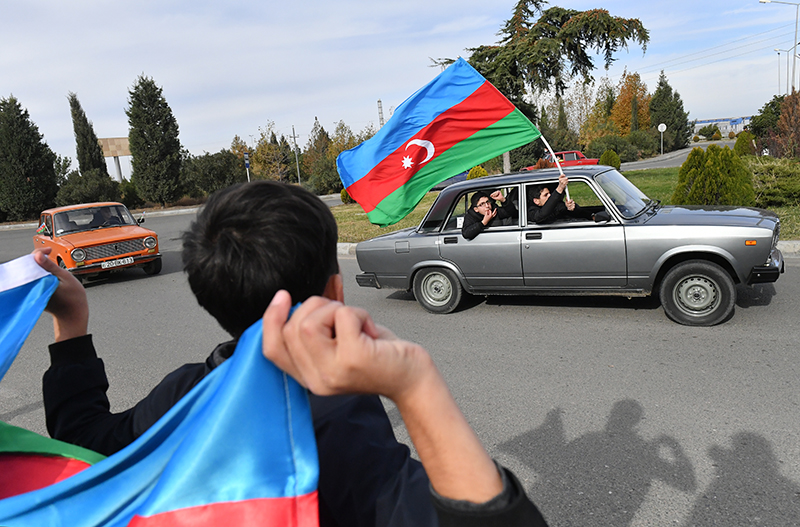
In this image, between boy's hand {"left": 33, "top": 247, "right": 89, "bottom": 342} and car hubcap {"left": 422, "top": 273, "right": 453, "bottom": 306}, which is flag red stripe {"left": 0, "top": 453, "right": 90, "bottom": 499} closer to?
boy's hand {"left": 33, "top": 247, "right": 89, "bottom": 342}

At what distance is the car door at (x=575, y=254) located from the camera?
6.20 m

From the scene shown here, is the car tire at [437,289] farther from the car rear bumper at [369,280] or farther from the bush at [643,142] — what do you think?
the bush at [643,142]

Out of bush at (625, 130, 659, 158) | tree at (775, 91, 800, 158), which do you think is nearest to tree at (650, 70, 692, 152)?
bush at (625, 130, 659, 158)

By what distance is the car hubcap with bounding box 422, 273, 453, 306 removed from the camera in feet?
24.0

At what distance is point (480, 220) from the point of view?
22.9ft

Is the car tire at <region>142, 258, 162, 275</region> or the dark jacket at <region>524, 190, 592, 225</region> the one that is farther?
the car tire at <region>142, 258, 162, 275</region>

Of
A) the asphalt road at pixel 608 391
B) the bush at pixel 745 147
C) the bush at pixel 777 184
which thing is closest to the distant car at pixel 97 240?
the asphalt road at pixel 608 391

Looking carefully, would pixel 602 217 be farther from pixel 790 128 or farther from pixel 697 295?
pixel 790 128

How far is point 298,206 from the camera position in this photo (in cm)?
112

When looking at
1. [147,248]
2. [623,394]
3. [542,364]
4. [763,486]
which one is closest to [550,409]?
[623,394]

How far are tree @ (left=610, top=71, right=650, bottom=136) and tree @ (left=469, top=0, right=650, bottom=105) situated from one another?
4655cm

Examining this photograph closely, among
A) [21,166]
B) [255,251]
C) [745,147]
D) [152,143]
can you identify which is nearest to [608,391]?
[255,251]

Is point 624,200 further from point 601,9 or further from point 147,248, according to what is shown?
point 601,9

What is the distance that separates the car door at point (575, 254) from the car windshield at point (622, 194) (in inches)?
7.4
